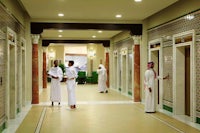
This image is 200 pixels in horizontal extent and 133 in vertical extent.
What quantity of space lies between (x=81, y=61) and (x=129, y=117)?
24668 mm

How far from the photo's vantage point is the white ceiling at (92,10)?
8797 mm

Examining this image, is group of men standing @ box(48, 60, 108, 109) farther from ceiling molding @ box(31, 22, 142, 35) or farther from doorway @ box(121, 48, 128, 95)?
doorway @ box(121, 48, 128, 95)

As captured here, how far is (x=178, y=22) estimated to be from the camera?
28.5ft

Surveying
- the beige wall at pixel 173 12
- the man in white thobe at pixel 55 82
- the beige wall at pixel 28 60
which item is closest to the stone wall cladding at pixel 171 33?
the beige wall at pixel 173 12

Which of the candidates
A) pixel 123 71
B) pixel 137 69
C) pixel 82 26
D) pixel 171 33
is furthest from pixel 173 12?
pixel 123 71

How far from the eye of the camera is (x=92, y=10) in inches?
392

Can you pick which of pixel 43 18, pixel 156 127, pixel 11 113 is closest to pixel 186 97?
pixel 156 127

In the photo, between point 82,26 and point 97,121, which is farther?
point 82,26

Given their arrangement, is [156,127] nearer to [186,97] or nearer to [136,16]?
[186,97]

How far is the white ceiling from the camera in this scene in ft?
28.9

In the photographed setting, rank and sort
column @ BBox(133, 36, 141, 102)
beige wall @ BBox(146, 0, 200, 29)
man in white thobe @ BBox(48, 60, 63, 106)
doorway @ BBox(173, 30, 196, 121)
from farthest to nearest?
column @ BBox(133, 36, 141, 102) < man in white thobe @ BBox(48, 60, 63, 106) < doorway @ BBox(173, 30, 196, 121) < beige wall @ BBox(146, 0, 200, 29)

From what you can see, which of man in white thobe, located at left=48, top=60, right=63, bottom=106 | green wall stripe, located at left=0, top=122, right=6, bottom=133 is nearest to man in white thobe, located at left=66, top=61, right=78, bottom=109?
man in white thobe, located at left=48, top=60, right=63, bottom=106

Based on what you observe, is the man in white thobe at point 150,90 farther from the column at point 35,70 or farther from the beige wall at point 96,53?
the beige wall at point 96,53

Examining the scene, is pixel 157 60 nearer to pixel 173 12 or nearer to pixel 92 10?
pixel 173 12
